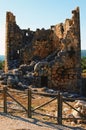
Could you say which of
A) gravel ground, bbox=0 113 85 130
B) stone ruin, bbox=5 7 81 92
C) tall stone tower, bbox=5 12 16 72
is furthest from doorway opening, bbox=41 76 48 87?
gravel ground, bbox=0 113 85 130

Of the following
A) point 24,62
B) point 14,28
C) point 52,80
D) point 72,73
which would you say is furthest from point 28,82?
point 14,28

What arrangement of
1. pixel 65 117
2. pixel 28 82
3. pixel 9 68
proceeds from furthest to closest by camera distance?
pixel 9 68
pixel 28 82
pixel 65 117

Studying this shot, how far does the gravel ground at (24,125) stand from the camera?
12297 millimetres

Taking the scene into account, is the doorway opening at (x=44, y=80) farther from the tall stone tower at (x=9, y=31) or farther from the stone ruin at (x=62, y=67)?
the tall stone tower at (x=9, y=31)

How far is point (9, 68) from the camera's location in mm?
30344

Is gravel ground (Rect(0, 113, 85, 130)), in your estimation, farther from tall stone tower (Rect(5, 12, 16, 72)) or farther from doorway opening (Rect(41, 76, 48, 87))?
tall stone tower (Rect(5, 12, 16, 72))

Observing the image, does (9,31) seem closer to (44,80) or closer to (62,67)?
(44,80)

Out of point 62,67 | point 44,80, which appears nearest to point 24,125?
point 44,80

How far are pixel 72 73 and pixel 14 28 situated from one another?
8695 mm

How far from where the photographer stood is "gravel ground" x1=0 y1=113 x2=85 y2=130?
12297 mm

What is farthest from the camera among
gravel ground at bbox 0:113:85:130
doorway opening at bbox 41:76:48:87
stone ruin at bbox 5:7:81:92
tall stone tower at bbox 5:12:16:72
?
tall stone tower at bbox 5:12:16:72

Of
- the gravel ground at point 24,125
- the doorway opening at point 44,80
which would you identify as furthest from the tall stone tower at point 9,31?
the gravel ground at point 24,125

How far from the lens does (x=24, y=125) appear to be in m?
12.6

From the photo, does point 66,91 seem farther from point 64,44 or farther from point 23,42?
point 23,42
